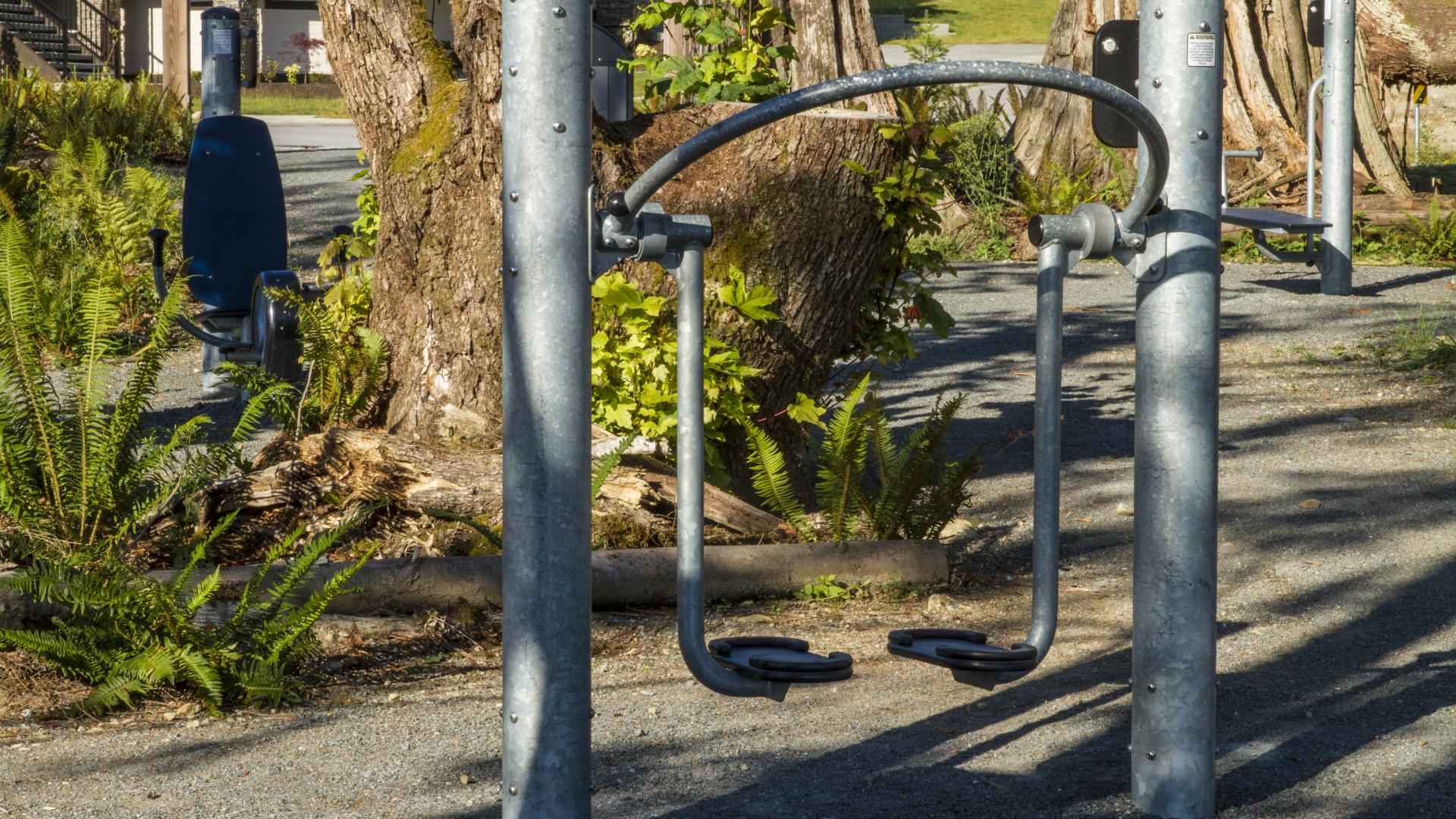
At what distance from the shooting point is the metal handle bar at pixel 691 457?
8.50 feet

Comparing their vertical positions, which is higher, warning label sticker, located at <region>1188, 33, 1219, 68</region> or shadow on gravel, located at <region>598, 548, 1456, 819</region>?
warning label sticker, located at <region>1188, 33, 1219, 68</region>

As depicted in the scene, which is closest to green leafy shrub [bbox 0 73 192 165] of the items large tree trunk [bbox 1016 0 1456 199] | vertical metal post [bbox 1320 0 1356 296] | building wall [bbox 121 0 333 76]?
large tree trunk [bbox 1016 0 1456 199]

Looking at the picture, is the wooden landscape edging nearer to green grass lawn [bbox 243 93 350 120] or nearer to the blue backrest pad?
the blue backrest pad

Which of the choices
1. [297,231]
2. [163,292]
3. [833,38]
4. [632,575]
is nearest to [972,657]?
[632,575]

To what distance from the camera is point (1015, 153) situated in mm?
14789

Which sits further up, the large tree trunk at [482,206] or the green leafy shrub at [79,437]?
the large tree trunk at [482,206]

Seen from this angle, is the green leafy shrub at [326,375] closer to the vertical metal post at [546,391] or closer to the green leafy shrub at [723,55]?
the green leafy shrub at [723,55]

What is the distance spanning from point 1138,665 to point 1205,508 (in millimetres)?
364

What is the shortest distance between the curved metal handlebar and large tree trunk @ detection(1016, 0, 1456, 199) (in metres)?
11.8

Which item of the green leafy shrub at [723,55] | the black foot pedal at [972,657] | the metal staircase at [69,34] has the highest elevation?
the metal staircase at [69,34]

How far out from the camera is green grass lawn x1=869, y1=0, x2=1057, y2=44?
46.8m

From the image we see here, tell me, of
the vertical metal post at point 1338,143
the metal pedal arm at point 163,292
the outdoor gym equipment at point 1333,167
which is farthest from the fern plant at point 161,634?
the vertical metal post at point 1338,143

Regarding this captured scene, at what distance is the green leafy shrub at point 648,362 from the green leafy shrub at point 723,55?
87 centimetres

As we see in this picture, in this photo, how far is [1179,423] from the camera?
3020 mm
